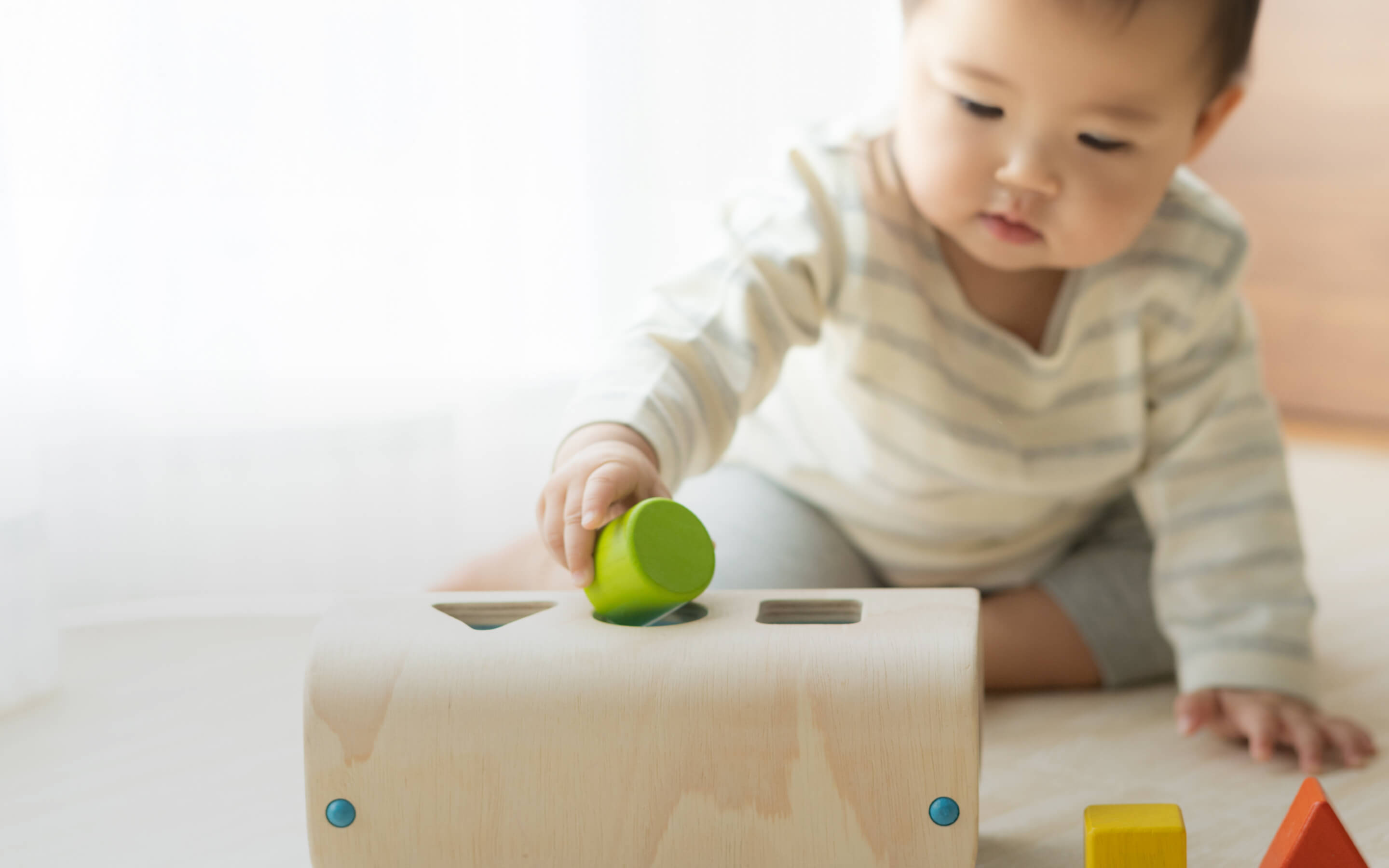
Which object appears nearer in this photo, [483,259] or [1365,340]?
[483,259]

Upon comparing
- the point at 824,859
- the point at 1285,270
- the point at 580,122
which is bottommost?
the point at 824,859

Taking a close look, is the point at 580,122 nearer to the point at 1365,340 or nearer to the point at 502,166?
the point at 502,166

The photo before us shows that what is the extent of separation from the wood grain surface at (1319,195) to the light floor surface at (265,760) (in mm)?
788

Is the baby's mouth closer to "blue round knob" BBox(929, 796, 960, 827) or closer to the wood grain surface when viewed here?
"blue round knob" BBox(929, 796, 960, 827)

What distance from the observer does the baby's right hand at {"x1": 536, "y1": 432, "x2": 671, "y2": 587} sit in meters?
0.52

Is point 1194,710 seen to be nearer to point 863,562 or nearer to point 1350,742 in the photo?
point 1350,742

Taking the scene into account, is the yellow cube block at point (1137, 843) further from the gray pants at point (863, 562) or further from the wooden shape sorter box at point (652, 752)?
the gray pants at point (863, 562)

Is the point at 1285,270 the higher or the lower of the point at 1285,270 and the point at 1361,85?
the lower

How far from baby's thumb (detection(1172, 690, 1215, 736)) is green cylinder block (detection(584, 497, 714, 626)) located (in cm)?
31

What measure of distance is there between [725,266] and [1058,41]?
0.19 metres

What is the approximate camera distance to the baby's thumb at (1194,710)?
688mm

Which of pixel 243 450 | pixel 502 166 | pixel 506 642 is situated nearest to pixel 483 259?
pixel 502 166

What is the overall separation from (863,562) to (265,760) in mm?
387

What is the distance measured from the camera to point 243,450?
2.85 ft
